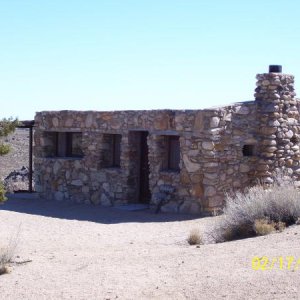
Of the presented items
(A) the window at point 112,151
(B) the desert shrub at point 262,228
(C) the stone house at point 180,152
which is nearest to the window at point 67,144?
(C) the stone house at point 180,152

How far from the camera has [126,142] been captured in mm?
16016

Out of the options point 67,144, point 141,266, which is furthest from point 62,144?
point 141,266

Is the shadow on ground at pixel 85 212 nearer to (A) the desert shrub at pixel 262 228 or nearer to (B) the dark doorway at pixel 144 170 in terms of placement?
(B) the dark doorway at pixel 144 170

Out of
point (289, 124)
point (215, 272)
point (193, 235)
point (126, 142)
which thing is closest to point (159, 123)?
point (126, 142)

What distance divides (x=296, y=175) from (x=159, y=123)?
13.3 ft

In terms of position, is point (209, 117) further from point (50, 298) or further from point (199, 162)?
point (50, 298)

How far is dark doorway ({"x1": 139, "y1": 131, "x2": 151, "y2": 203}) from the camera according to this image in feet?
53.9

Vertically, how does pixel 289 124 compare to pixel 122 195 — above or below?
above

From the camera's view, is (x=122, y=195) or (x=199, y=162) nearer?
(x=199, y=162)

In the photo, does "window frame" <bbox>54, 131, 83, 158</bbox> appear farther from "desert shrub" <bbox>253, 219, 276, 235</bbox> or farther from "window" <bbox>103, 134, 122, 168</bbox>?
"desert shrub" <bbox>253, 219, 276, 235</bbox>

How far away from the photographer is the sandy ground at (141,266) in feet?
22.5
